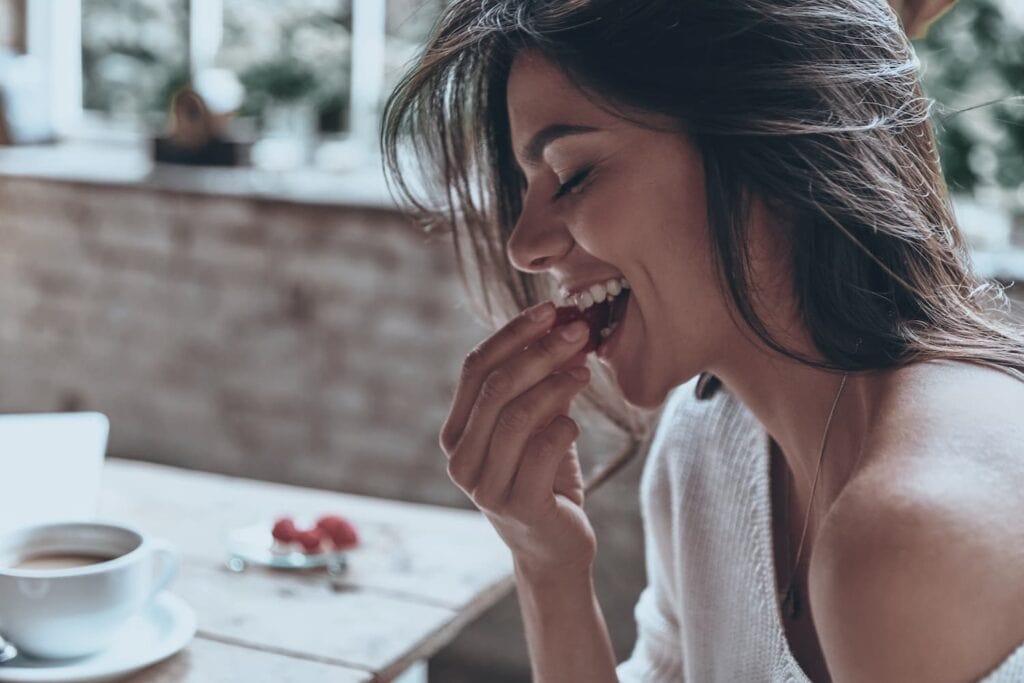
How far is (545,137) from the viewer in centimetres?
113

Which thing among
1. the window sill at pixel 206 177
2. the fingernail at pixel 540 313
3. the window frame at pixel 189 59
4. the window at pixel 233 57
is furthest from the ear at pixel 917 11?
the window frame at pixel 189 59

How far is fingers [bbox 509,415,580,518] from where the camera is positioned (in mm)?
1188

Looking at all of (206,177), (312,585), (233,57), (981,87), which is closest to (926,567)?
(312,585)

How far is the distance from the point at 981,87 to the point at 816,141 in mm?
1869

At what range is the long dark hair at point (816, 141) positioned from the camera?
1023 millimetres

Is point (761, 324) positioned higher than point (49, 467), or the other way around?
point (761, 324)

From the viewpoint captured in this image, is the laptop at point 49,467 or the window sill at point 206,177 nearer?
the laptop at point 49,467

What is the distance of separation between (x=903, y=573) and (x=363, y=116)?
2.73 meters

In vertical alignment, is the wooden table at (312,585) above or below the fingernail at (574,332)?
below

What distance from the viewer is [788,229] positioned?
1085mm

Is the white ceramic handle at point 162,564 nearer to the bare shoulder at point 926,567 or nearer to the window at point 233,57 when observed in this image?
the bare shoulder at point 926,567

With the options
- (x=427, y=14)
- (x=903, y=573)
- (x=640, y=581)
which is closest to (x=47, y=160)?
(x=427, y=14)

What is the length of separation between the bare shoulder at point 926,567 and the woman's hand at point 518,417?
0.35 metres

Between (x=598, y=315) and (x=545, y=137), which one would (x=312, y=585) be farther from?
(x=545, y=137)
